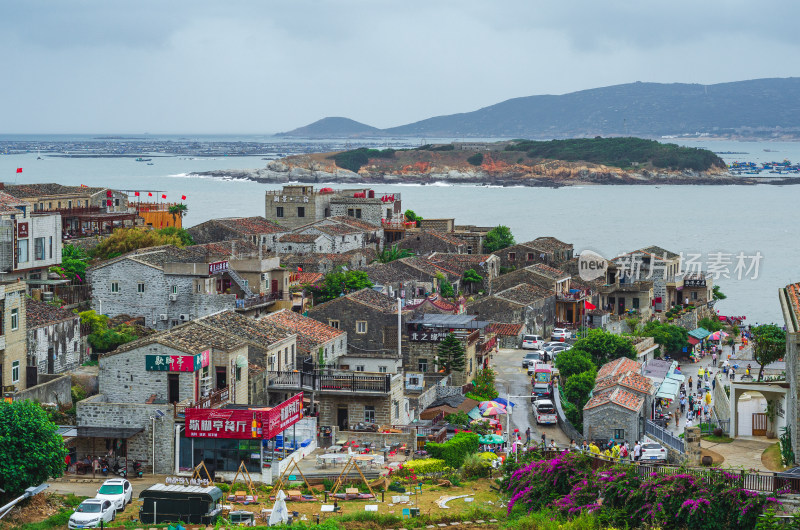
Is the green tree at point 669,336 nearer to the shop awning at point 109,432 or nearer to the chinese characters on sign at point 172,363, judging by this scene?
the chinese characters on sign at point 172,363

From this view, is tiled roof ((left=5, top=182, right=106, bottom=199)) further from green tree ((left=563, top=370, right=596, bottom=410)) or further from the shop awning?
the shop awning

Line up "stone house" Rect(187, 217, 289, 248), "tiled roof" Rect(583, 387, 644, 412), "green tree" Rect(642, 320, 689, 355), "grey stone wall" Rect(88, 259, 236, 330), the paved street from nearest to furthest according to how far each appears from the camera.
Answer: "tiled roof" Rect(583, 387, 644, 412)
the paved street
"grey stone wall" Rect(88, 259, 236, 330)
"green tree" Rect(642, 320, 689, 355)
"stone house" Rect(187, 217, 289, 248)

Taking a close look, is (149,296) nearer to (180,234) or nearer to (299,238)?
(180,234)

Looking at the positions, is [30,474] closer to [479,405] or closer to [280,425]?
[280,425]

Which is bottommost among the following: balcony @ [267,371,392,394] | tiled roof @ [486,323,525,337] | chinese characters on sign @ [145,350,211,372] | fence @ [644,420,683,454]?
tiled roof @ [486,323,525,337]

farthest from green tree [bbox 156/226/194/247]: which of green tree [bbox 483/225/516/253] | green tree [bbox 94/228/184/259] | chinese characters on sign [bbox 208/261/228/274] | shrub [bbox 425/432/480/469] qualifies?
shrub [bbox 425/432/480/469]

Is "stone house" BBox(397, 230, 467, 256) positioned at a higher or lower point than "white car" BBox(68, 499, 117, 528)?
higher

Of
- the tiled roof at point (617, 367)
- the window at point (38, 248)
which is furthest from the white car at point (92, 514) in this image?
the tiled roof at point (617, 367)
